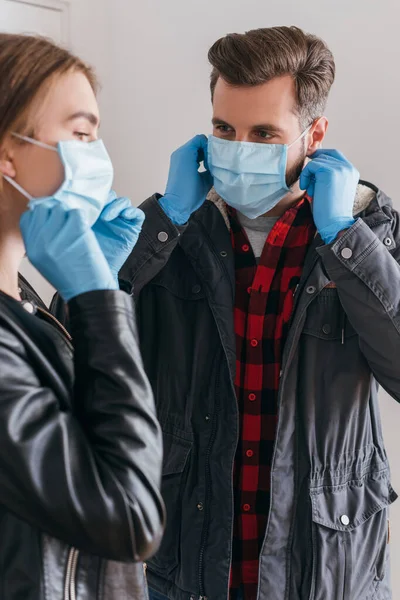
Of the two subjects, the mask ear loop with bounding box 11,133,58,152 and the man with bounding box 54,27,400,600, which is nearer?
the mask ear loop with bounding box 11,133,58,152

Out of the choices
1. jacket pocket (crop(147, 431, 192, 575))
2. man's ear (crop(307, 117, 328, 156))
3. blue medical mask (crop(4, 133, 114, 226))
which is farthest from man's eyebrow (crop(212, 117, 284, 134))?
jacket pocket (crop(147, 431, 192, 575))

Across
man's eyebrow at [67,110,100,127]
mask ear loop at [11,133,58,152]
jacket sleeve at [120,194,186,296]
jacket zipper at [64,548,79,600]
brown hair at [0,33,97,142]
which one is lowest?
jacket zipper at [64,548,79,600]

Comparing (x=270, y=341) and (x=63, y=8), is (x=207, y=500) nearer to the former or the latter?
(x=270, y=341)

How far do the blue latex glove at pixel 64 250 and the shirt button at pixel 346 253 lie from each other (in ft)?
1.67

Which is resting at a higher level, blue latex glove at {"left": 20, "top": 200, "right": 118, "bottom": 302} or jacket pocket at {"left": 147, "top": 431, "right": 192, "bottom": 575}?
blue latex glove at {"left": 20, "top": 200, "right": 118, "bottom": 302}

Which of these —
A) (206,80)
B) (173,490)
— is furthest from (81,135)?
(206,80)

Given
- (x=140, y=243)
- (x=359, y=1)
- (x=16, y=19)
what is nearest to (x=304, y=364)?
(x=140, y=243)

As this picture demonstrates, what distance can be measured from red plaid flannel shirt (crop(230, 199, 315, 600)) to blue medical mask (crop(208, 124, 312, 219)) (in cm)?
14

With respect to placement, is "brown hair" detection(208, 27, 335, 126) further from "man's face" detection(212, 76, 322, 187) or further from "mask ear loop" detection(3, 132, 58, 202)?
"mask ear loop" detection(3, 132, 58, 202)

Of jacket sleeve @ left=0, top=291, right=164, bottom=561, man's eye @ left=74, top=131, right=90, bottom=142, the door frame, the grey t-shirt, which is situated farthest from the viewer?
the door frame

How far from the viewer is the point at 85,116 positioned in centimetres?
103

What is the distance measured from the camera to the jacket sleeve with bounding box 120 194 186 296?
1415 millimetres

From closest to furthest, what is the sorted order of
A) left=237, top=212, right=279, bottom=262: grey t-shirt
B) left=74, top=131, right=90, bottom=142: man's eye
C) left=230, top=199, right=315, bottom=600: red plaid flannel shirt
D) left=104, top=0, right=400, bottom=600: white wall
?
left=74, top=131, right=90, bottom=142: man's eye
left=230, top=199, right=315, bottom=600: red plaid flannel shirt
left=237, top=212, right=279, bottom=262: grey t-shirt
left=104, top=0, right=400, bottom=600: white wall

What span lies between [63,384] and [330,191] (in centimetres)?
69
